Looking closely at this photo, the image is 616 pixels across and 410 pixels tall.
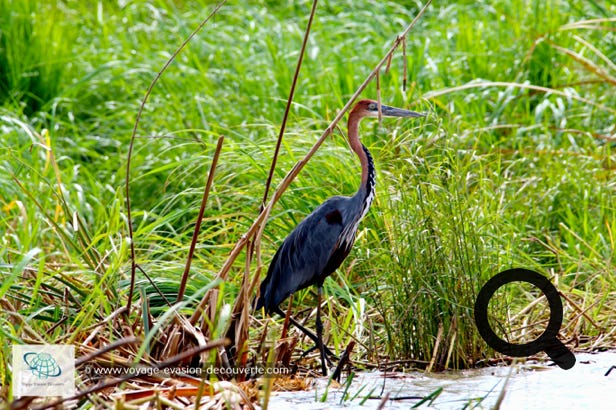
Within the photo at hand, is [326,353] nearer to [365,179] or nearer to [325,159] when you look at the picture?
[365,179]

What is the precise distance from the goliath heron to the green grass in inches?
6.5

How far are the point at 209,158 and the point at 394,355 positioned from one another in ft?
5.53

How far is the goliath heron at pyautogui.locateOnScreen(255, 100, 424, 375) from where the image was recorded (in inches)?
151

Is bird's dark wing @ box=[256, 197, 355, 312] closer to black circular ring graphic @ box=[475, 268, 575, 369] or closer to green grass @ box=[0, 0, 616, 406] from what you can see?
green grass @ box=[0, 0, 616, 406]

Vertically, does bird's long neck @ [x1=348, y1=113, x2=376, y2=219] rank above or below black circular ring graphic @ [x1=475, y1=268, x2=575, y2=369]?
above

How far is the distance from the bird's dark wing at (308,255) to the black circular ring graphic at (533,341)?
638 mm

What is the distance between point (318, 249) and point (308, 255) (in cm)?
7

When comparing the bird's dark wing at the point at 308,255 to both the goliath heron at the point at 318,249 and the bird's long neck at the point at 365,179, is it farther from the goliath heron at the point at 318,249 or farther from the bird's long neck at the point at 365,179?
the bird's long neck at the point at 365,179

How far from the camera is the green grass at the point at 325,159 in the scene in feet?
12.5

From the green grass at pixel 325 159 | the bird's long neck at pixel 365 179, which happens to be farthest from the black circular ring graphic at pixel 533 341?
the bird's long neck at pixel 365 179

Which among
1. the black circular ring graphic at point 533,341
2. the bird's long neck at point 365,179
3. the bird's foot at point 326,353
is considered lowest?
the bird's foot at point 326,353

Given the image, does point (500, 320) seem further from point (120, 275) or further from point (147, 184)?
point (147, 184)

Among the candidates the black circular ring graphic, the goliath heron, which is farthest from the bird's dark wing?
the black circular ring graphic

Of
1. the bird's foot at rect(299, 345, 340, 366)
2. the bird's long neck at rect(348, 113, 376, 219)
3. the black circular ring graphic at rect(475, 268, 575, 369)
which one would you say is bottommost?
the bird's foot at rect(299, 345, 340, 366)
